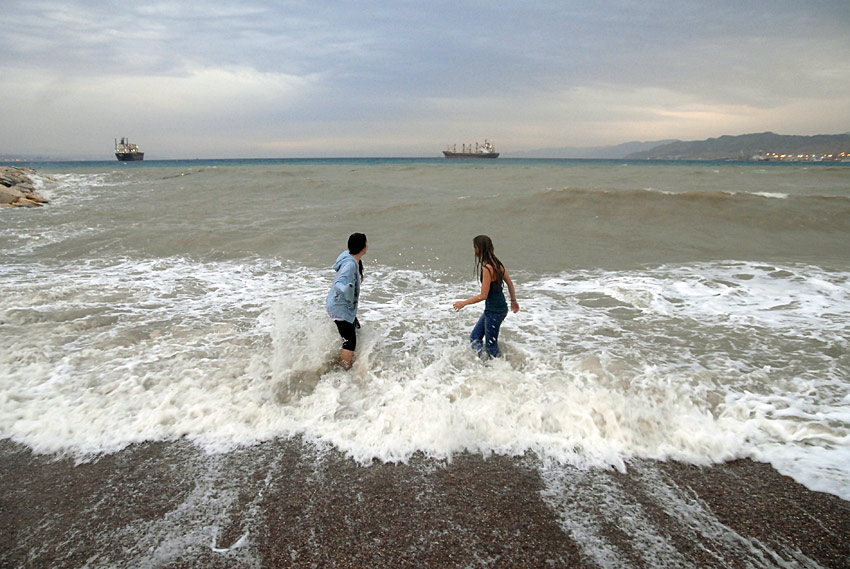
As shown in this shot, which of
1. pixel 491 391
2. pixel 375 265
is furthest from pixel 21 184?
pixel 491 391

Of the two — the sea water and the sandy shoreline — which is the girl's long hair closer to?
the sea water

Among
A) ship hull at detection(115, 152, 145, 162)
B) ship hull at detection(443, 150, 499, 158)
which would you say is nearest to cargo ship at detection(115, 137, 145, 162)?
ship hull at detection(115, 152, 145, 162)

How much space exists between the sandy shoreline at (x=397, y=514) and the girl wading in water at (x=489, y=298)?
1694 mm

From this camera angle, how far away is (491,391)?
4.24 m

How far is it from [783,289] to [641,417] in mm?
5666

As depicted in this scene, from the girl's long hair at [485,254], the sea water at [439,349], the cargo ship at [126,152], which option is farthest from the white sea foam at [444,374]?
the cargo ship at [126,152]

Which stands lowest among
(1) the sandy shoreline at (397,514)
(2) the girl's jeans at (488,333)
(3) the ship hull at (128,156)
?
(1) the sandy shoreline at (397,514)

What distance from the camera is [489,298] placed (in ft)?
15.5

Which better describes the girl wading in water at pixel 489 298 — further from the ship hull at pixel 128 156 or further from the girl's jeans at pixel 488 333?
the ship hull at pixel 128 156

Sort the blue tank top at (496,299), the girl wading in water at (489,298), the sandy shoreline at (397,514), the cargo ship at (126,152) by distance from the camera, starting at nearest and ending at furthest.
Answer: the sandy shoreline at (397,514) → the girl wading in water at (489,298) → the blue tank top at (496,299) → the cargo ship at (126,152)

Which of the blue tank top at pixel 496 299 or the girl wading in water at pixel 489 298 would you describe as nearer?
the girl wading in water at pixel 489 298

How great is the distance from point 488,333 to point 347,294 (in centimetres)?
159

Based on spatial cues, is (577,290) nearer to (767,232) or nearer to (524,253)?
(524,253)

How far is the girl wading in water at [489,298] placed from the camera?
14.9 ft
